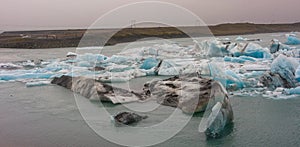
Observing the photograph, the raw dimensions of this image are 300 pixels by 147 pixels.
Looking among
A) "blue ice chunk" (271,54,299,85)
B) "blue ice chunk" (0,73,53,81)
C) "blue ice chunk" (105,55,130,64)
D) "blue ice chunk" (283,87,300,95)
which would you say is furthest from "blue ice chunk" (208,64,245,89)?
"blue ice chunk" (105,55,130,64)

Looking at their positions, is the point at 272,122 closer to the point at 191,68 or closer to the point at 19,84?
the point at 191,68

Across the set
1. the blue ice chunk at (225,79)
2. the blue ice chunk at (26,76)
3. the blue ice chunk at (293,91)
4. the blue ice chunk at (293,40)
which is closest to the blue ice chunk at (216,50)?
the blue ice chunk at (225,79)

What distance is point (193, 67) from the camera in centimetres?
1383

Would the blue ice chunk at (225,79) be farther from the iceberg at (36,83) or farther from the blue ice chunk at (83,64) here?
the blue ice chunk at (83,64)

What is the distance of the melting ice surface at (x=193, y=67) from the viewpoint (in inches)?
457

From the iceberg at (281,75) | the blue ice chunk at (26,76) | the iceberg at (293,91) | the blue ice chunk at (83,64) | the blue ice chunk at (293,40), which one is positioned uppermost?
the blue ice chunk at (293,40)

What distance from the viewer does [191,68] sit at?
1356 cm

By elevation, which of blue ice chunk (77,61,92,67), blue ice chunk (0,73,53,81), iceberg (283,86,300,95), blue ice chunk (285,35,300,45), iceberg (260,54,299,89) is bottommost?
blue ice chunk (0,73,53,81)

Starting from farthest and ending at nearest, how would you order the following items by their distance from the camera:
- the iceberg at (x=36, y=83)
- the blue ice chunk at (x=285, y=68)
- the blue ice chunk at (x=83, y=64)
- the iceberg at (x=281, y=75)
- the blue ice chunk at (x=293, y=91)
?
the blue ice chunk at (x=83, y=64) → the iceberg at (x=36, y=83) → the blue ice chunk at (x=285, y=68) → the iceberg at (x=281, y=75) → the blue ice chunk at (x=293, y=91)

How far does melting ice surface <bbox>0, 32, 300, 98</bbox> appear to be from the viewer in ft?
38.1

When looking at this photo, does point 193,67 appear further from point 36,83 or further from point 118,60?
point 118,60

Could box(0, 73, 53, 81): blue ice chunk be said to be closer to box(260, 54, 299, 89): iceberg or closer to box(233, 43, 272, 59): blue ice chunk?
box(260, 54, 299, 89): iceberg

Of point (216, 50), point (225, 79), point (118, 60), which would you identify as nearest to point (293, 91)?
point (225, 79)

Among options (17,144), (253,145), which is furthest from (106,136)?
(253,145)
